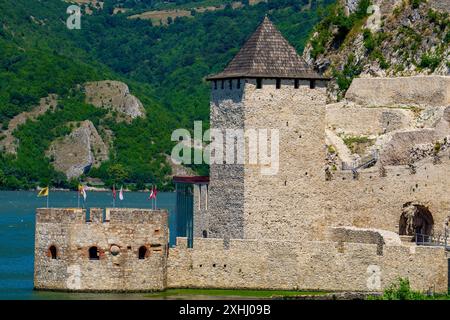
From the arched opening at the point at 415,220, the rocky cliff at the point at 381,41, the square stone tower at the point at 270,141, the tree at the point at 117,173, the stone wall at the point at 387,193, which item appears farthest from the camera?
the tree at the point at 117,173

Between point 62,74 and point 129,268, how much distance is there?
129797mm

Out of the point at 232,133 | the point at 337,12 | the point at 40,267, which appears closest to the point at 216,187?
the point at 232,133

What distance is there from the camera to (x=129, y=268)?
56.9 metres

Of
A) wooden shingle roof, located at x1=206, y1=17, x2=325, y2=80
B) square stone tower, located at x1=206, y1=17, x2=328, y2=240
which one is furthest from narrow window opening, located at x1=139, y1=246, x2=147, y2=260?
wooden shingle roof, located at x1=206, y1=17, x2=325, y2=80

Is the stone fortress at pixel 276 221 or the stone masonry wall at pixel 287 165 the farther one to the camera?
the stone masonry wall at pixel 287 165

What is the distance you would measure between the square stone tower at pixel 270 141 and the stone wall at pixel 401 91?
1151cm

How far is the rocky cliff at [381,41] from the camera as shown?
78.9 meters

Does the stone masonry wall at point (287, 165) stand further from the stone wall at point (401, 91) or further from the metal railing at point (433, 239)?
the stone wall at point (401, 91)

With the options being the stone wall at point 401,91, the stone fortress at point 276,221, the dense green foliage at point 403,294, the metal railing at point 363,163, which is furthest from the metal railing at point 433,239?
the stone wall at point 401,91

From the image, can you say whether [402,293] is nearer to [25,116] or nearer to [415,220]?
[415,220]

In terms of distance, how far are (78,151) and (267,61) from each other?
120 metres

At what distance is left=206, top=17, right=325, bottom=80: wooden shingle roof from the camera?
5934 centimetres

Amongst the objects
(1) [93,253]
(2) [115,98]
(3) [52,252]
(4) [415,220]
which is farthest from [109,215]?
(2) [115,98]
